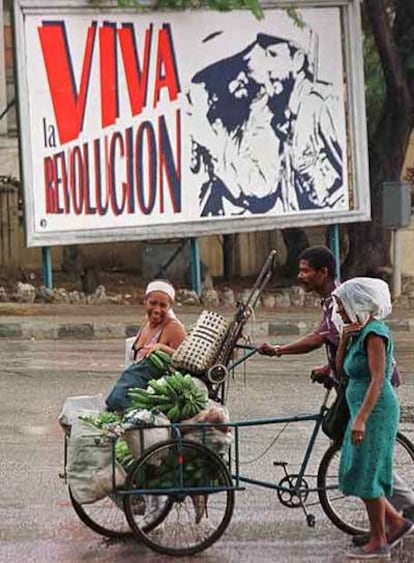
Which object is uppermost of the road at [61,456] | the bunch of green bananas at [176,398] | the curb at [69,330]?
the bunch of green bananas at [176,398]

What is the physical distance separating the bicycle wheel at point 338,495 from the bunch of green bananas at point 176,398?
31.4 inches

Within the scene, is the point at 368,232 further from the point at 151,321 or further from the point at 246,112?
the point at 151,321

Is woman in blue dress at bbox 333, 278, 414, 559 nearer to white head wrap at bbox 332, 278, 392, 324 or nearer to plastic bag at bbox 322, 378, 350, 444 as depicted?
white head wrap at bbox 332, 278, 392, 324

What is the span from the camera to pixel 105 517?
8703 millimetres

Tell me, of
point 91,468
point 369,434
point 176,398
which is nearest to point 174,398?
point 176,398

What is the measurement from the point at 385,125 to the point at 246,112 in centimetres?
260

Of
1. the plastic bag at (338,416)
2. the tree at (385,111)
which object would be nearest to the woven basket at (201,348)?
the plastic bag at (338,416)

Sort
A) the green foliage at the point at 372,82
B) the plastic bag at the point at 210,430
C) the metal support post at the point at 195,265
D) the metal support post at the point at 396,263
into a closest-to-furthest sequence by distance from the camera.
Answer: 1. the plastic bag at the point at 210,430
2. the metal support post at the point at 195,265
3. the metal support post at the point at 396,263
4. the green foliage at the point at 372,82

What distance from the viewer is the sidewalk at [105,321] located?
19594mm

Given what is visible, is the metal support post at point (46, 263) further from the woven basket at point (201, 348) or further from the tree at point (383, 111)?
the woven basket at point (201, 348)

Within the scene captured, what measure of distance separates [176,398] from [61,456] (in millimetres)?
2998

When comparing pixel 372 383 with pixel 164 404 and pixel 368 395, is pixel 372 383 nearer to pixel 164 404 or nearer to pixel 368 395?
pixel 368 395

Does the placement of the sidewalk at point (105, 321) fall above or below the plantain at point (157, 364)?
below

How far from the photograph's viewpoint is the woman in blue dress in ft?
25.8
